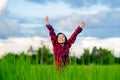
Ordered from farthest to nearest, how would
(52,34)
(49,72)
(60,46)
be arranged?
(52,34) → (60,46) → (49,72)

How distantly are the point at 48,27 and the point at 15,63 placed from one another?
264cm

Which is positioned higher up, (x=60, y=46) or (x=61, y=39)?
(x=61, y=39)

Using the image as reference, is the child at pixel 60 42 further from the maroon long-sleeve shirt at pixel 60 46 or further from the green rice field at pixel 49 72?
the green rice field at pixel 49 72

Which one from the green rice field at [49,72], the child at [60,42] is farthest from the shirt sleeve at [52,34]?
the green rice field at [49,72]

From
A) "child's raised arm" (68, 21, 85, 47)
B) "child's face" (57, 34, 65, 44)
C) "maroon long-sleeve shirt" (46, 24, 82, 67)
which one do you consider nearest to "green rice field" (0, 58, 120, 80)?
"maroon long-sleeve shirt" (46, 24, 82, 67)

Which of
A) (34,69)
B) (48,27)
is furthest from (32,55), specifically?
(48,27)

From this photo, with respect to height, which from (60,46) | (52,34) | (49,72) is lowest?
(49,72)

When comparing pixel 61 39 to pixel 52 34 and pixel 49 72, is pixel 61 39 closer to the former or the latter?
pixel 52 34

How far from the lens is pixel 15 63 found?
13.4ft

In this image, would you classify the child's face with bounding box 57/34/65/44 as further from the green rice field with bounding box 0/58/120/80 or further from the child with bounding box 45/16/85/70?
the green rice field with bounding box 0/58/120/80

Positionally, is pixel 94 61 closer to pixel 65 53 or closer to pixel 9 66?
pixel 9 66

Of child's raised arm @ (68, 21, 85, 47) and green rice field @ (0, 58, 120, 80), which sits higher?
child's raised arm @ (68, 21, 85, 47)

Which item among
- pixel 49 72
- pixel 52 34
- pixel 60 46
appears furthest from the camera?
pixel 52 34

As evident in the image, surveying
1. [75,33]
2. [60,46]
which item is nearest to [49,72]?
[60,46]
